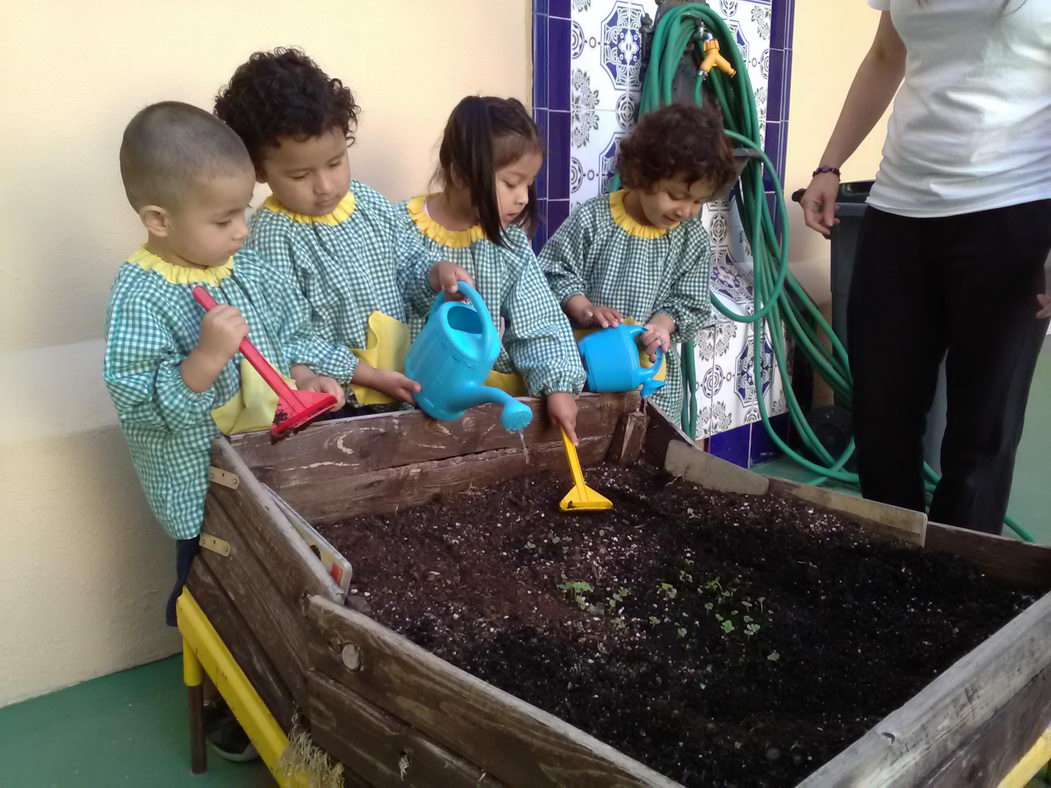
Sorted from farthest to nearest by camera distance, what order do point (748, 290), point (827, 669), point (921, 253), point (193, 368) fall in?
1. point (748, 290)
2. point (921, 253)
3. point (193, 368)
4. point (827, 669)

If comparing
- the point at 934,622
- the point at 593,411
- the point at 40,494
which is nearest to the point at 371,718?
the point at 934,622

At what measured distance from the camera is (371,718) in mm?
861

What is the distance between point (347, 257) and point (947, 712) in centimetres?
119

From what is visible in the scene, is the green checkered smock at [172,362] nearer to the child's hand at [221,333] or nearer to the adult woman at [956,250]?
the child's hand at [221,333]

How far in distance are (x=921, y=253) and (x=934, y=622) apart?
2.36ft

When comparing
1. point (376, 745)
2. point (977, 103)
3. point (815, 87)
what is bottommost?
point (376, 745)

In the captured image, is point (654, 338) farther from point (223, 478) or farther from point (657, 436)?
point (223, 478)

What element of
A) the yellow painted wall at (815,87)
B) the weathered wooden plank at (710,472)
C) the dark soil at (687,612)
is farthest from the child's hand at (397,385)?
the yellow painted wall at (815,87)

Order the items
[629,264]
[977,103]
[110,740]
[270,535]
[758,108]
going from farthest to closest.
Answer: [758,108], [629,264], [110,740], [977,103], [270,535]

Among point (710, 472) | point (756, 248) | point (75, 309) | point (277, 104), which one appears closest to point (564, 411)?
point (710, 472)

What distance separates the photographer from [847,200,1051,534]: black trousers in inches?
53.8

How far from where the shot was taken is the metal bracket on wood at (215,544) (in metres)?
1.16

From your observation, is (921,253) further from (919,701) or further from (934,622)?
(919,701)

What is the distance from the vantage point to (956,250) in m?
1.40
